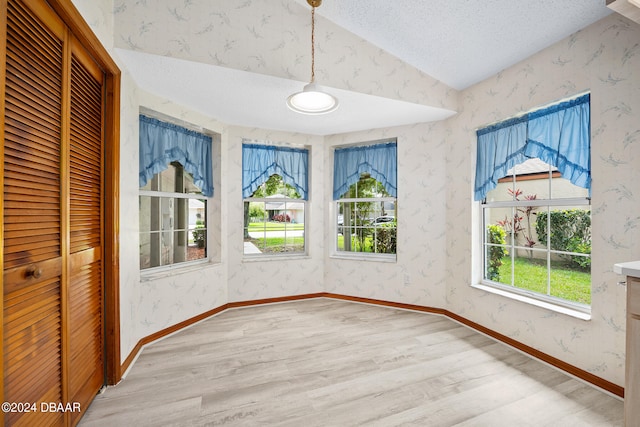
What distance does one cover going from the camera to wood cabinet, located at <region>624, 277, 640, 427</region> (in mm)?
1218

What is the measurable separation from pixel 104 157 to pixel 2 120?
97cm

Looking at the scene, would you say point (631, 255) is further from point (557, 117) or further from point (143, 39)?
point (143, 39)

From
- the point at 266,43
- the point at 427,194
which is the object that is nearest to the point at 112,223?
the point at 266,43

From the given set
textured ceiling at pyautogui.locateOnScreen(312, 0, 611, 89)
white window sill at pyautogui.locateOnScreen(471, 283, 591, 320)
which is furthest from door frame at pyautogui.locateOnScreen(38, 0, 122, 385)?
white window sill at pyautogui.locateOnScreen(471, 283, 591, 320)

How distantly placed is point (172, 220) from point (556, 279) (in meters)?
3.65

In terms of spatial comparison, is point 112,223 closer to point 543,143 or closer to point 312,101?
point 312,101

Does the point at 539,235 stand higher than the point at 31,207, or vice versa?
the point at 31,207

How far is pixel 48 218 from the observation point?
1.36 meters

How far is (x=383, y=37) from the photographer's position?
103 inches

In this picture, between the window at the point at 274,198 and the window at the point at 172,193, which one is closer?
the window at the point at 172,193

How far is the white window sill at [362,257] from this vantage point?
3723 mm

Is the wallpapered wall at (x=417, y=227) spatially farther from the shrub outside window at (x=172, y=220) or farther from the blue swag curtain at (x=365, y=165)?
the shrub outside window at (x=172, y=220)

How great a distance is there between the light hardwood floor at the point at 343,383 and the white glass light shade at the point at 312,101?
1905mm

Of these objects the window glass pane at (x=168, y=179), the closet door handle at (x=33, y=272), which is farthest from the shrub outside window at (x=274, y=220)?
the closet door handle at (x=33, y=272)
